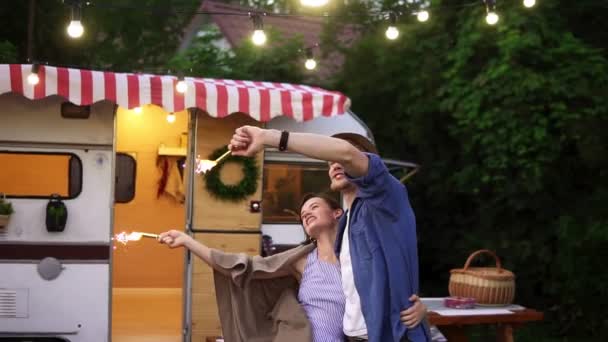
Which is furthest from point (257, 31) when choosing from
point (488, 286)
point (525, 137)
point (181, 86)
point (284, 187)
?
point (525, 137)

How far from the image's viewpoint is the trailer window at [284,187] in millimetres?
9102

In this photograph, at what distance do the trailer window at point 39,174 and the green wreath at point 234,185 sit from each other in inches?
47.0

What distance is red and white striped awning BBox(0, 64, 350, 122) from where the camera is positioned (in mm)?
7758

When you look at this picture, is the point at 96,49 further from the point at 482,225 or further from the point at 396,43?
the point at 482,225

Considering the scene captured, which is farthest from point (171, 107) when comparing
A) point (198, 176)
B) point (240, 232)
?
point (240, 232)

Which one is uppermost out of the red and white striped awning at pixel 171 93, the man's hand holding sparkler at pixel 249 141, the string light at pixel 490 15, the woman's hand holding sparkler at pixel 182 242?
the string light at pixel 490 15

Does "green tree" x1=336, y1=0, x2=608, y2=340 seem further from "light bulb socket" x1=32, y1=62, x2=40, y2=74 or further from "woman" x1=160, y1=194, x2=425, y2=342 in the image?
"woman" x1=160, y1=194, x2=425, y2=342

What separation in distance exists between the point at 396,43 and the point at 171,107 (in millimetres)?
8945

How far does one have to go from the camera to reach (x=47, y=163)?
320 inches

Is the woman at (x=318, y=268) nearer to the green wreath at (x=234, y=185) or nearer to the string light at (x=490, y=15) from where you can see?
the green wreath at (x=234, y=185)

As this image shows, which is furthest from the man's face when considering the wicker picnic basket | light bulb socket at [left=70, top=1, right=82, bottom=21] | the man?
light bulb socket at [left=70, top=1, right=82, bottom=21]

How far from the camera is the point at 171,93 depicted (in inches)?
322

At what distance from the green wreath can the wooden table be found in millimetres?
2238

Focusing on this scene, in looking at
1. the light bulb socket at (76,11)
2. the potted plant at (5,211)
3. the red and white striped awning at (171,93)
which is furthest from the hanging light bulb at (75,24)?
the potted plant at (5,211)
